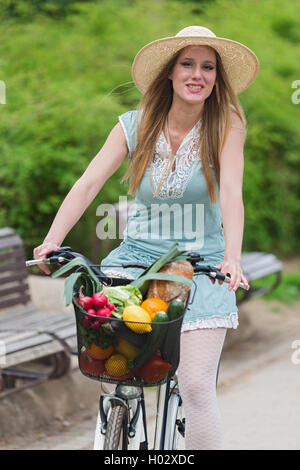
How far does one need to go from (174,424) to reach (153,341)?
85 centimetres

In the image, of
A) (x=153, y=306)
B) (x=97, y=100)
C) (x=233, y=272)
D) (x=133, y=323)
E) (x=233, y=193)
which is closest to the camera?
(x=133, y=323)

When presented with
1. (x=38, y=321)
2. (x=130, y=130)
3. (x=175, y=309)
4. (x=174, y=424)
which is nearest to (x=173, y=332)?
(x=175, y=309)

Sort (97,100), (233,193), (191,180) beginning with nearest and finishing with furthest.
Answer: (233,193) → (191,180) → (97,100)

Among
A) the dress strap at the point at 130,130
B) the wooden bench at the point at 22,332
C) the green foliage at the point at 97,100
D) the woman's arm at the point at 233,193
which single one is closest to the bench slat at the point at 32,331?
the wooden bench at the point at 22,332

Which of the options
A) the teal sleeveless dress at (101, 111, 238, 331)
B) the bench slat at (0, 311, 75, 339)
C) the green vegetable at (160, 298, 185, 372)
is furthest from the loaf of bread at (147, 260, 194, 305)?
the bench slat at (0, 311, 75, 339)

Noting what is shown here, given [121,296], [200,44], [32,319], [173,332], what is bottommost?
[32,319]

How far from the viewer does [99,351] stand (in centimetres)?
265

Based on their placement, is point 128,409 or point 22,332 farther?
point 22,332

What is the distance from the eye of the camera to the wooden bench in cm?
450

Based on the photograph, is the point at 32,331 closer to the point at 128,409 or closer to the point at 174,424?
the point at 174,424

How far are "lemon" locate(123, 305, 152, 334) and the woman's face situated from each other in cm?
99

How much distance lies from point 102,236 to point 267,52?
3.58 m
